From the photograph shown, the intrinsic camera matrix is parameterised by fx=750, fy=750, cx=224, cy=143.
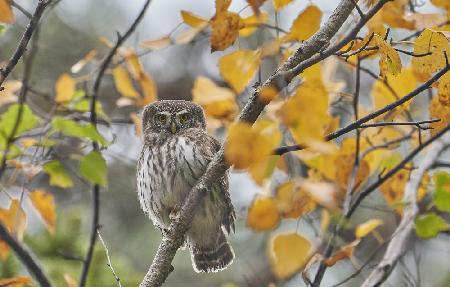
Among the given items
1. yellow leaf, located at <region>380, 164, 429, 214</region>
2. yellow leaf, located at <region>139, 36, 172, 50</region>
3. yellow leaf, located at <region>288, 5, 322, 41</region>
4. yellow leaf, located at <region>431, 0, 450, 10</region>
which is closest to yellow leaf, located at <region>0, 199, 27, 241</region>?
yellow leaf, located at <region>139, 36, 172, 50</region>

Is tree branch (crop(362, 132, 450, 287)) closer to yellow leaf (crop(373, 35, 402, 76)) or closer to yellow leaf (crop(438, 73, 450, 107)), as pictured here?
yellow leaf (crop(438, 73, 450, 107))

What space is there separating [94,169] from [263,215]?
2.26 feet

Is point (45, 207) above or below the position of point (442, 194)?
above

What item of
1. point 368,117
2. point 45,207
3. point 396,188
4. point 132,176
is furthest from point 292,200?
point 132,176

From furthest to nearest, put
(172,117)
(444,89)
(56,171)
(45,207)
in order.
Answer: (172,117) < (45,207) < (56,171) < (444,89)

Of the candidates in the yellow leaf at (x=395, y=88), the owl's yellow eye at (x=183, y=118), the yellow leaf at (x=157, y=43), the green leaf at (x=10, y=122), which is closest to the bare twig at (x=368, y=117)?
the green leaf at (x=10, y=122)

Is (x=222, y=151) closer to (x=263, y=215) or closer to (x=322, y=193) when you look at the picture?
(x=263, y=215)

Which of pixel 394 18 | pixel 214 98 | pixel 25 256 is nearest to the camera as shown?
pixel 25 256

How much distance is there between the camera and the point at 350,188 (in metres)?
3.88

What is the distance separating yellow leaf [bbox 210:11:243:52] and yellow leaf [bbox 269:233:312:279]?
931 millimetres

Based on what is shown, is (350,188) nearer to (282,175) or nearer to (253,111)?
(282,175)

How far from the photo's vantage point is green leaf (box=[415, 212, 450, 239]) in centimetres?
267

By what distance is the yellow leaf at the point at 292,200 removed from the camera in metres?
2.56

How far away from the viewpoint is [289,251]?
2727 mm
